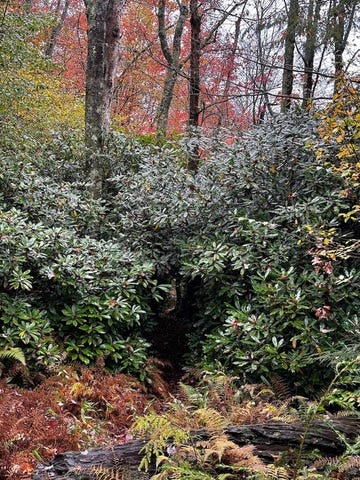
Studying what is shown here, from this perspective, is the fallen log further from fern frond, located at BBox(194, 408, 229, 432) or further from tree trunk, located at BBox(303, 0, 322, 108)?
tree trunk, located at BBox(303, 0, 322, 108)

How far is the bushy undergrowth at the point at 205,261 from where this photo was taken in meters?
4.16

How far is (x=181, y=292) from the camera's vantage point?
619 cm

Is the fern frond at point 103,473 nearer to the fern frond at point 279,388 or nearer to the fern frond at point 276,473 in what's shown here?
the fern frond at point 276,473

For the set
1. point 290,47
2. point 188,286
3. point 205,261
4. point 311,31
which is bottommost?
point 188,286

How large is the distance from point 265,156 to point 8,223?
3.08 m

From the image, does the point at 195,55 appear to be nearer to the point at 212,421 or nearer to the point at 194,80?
the point at 194,80

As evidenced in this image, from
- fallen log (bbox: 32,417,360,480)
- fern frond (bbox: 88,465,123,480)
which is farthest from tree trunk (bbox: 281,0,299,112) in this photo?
fern frond (bbox: 88,465,123,480)

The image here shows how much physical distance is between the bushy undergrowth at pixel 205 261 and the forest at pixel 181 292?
2 centimetres

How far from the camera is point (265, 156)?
5.30m

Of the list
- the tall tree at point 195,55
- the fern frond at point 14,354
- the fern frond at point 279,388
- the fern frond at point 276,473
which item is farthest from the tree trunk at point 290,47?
the fern frond at point 276,473

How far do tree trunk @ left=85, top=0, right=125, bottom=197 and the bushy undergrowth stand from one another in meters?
1.07

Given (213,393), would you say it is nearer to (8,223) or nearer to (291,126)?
(8,223)

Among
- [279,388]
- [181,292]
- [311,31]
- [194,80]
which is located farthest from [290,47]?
[279,388]

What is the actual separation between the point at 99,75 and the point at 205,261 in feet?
13.5
